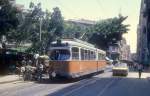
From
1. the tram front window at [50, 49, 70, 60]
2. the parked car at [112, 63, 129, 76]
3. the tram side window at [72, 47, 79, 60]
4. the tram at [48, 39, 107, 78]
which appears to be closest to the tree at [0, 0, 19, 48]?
the tram at [48, 39, 107, 78]

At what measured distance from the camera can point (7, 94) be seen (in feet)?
62.7

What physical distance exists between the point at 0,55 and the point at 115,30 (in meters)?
46.2

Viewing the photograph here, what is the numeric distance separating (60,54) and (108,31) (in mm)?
53446

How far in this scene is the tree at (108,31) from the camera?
267 ft

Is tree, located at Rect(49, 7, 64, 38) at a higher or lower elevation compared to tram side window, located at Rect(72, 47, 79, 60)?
higher

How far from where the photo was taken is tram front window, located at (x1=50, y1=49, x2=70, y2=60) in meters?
28.8

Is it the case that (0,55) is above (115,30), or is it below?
below

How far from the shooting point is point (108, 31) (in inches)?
3226

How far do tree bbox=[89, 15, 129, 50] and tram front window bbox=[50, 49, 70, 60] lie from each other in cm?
5277

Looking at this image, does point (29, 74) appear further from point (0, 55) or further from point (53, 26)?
point (53, 26)

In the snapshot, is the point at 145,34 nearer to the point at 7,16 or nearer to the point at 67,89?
the point at 7,16

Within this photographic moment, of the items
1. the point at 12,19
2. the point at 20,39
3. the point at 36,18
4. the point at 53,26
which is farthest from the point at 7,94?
the point at 53,26

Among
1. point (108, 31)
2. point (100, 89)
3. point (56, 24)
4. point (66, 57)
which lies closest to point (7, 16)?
point (66, 57)

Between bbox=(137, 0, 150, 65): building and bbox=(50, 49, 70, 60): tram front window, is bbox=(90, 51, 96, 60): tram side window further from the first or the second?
bbox=(137, 0, 150, 65): building
